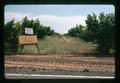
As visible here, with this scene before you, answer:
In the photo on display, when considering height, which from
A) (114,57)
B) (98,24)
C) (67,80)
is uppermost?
(98,24)

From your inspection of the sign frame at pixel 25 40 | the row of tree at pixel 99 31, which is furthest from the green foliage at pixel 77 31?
the sign frame at pixel 25 40

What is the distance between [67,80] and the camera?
14.6ft

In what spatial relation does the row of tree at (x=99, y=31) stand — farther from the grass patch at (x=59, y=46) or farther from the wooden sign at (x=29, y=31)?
the wooden sign at (x=29, y=31)

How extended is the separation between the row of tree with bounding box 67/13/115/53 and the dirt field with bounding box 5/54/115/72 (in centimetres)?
17

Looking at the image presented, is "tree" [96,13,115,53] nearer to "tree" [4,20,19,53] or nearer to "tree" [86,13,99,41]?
"tree" [86,13,99,41]

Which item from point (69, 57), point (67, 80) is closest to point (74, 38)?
point (69, 57)

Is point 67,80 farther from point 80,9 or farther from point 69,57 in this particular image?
point 80,9

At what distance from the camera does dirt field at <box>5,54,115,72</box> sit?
14.9 feet

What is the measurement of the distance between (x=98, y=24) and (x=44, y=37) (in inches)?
27.0

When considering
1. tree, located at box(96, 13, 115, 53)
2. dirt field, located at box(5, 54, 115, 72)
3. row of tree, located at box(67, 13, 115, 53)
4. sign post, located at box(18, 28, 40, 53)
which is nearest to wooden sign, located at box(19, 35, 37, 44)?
sign post, located at box(18, 28, 40, 53)

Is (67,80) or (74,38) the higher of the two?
(74,38)

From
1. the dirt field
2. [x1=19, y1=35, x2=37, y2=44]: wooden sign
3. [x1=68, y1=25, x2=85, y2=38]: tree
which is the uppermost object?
[x1=68, y1=25, x2=85, y2=38]: tree

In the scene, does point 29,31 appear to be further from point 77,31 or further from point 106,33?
point 106,33

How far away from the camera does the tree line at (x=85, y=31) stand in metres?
4.52
